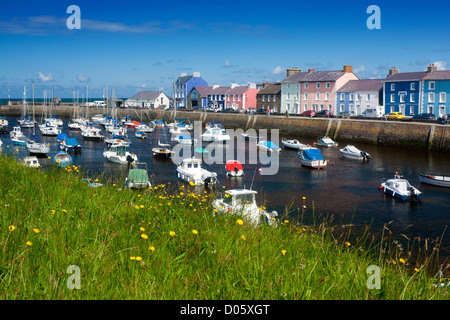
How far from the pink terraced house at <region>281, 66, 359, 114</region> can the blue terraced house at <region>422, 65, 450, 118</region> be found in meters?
17.8

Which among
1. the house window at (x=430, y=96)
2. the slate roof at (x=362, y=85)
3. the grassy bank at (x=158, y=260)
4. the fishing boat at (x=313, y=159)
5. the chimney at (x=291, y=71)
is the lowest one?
the fishing boat at (x=313, y=159)

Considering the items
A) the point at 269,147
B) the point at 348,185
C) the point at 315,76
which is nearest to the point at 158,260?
the point at 348,185

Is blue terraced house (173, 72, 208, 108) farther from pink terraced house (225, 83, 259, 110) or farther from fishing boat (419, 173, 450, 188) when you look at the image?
fishing boat (419, 173, 450, 188)

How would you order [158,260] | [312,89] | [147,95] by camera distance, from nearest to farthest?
[158,260], [312,89], [147,95]

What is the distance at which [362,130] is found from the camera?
191 ft

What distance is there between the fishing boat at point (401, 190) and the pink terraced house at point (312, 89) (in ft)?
171

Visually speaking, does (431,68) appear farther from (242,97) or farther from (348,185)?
(242,97)

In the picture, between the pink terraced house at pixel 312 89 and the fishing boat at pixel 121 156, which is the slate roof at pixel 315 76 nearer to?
the pink terraced house at pixel 312 89

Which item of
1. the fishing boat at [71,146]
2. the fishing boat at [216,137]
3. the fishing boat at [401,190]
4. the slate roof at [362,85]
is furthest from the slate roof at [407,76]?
the fishing boat at [71,146]

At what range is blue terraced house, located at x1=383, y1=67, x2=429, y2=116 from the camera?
2478 inches

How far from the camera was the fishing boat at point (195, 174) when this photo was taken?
3008 centimetres

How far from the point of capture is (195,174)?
3044cm

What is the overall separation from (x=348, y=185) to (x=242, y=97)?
74340 mm
